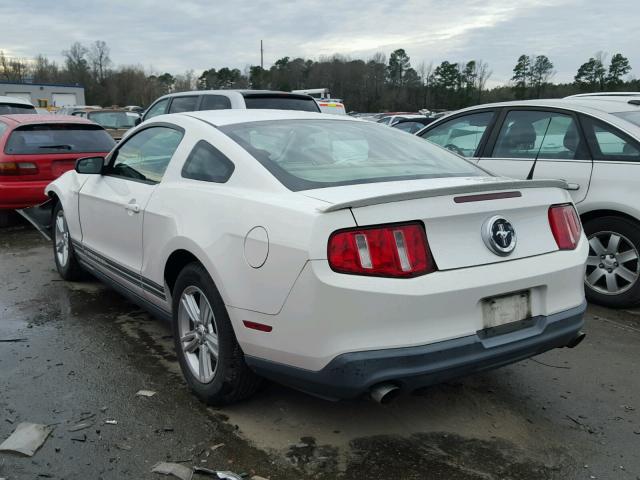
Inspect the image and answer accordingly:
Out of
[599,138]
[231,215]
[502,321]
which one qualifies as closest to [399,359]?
[502,321]

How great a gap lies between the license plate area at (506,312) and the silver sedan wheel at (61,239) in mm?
4109

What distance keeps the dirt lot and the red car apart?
3.86 m

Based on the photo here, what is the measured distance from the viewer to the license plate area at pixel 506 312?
264 centimetres

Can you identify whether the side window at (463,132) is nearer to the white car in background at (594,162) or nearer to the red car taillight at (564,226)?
the white car in background at (594,162)

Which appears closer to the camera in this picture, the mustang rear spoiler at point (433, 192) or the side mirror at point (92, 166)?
the mustang rear spoiler at point (433, 192)

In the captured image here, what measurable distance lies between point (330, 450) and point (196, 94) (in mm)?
7527

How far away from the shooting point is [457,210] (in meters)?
2.61

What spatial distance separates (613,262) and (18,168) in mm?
6883

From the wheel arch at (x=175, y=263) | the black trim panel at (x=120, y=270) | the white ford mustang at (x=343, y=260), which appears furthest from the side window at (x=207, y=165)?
the black trim panel at (x=120, y=270)

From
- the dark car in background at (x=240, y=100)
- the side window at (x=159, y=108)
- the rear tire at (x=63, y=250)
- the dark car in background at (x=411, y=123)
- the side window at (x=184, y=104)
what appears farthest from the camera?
the dark car in background at (x=411, y=123)

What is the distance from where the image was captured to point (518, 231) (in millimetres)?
2805

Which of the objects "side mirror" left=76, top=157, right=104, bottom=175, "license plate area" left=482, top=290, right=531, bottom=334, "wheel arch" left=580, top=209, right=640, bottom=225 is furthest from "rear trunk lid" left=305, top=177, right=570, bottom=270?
"side mirror" left=76, top=157, right=104, bottom=175

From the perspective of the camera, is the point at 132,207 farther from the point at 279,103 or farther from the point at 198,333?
the point at 279,103

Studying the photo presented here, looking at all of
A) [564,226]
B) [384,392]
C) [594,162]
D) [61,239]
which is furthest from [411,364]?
[61,239]
